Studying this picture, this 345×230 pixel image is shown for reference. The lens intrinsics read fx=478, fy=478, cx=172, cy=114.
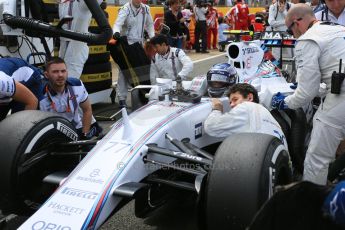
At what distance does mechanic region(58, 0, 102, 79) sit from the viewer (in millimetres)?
5941

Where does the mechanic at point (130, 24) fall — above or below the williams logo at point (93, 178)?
above

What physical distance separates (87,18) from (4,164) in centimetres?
358

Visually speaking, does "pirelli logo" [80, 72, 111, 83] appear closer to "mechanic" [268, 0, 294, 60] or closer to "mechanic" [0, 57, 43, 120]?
"mechanic" [0, 57, 43, 120]

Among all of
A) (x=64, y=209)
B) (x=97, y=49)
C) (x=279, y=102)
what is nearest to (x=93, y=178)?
(x=64, y=209)

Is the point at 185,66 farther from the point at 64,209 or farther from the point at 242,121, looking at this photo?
the point at 64,209

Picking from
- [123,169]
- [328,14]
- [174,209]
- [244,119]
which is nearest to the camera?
[123,169]

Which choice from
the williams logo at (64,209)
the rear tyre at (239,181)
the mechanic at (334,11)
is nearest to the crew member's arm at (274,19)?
the mechanic at (334,11)

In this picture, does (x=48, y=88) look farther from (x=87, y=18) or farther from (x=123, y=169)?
(x=87, y=18)

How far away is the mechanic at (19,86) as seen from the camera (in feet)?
11.5

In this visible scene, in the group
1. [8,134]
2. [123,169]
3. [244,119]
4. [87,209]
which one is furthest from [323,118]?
[8,134]

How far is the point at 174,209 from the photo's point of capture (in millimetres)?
3641

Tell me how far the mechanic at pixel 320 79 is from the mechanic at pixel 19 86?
1.96m

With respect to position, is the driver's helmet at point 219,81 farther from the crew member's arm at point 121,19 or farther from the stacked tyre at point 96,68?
the crew member's arm at point 121,19

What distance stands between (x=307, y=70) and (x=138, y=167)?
1.36 m
